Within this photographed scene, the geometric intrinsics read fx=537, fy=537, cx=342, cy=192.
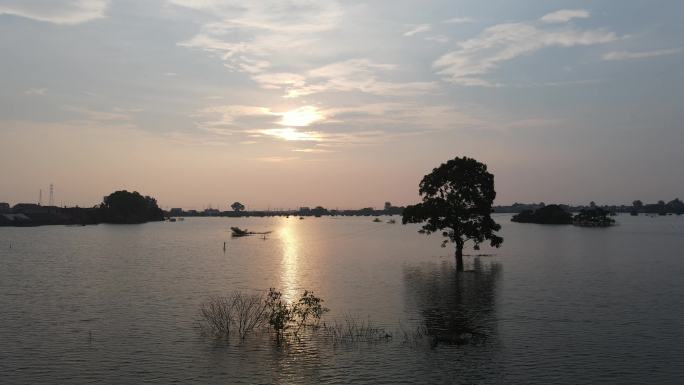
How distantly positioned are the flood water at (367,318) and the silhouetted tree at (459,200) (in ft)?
28.7

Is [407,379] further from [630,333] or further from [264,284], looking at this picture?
[264,284]

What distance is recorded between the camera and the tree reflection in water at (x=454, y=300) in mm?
48575

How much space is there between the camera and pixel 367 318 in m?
54.9

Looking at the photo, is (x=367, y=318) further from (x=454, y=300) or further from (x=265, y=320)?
(x=454, y=300)

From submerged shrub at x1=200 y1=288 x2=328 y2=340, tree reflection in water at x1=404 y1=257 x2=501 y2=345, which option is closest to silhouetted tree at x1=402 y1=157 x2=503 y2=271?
tree reflection in water at x1=404 y1=257 x2=501 y2=345

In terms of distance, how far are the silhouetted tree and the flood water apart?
8.74 m

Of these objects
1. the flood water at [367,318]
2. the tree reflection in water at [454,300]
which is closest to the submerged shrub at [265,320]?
the flood water at [367,318]

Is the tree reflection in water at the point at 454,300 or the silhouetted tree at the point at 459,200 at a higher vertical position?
the silhouetted tree at the point at 459,200

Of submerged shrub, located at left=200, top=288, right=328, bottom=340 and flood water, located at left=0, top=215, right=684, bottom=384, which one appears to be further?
submerged shrub, located at left=200, top=288, right=328, bottom=340

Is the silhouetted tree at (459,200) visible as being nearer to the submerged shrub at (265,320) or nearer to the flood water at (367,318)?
the flood water at (367,318)

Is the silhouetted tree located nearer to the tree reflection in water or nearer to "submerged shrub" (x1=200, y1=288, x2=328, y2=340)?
the tree reflection in water

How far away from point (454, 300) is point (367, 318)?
16516mm

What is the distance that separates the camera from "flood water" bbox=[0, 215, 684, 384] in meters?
36.4

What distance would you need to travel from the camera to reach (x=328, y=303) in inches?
2576
